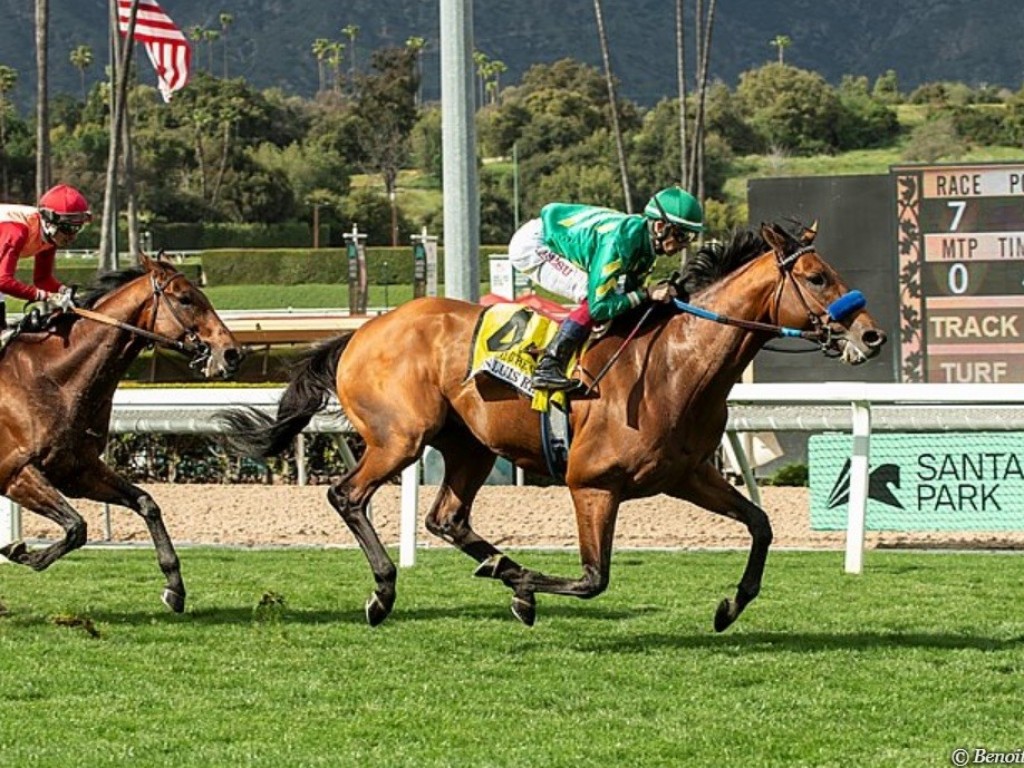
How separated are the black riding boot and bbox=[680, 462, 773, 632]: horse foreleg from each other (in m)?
0.55

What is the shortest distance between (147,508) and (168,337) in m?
0.63

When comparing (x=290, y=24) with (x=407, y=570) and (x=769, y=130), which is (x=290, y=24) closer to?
(x=769, y=130)

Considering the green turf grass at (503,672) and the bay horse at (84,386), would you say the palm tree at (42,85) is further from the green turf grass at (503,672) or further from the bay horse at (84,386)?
the bay horse at (84,386)

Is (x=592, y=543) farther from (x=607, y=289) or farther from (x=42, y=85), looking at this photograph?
(x=42, y=85)

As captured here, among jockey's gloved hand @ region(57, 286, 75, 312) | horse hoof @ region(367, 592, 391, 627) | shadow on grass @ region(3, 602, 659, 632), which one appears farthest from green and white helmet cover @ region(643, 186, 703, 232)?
jockey's gloved hand @ region(57, 286, 75, 312)

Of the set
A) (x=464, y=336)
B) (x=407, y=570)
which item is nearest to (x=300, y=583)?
(x=407, y=570)

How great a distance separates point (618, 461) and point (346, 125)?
2930 inches

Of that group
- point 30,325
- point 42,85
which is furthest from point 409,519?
point 42,85

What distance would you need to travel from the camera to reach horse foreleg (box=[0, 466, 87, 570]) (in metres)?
6.73

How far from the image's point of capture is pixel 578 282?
22.0ft

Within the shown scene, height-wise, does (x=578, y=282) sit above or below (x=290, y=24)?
below

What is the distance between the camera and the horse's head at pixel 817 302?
5.84 metres

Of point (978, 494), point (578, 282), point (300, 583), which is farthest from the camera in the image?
point (978, 494)

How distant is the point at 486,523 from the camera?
1045cm
